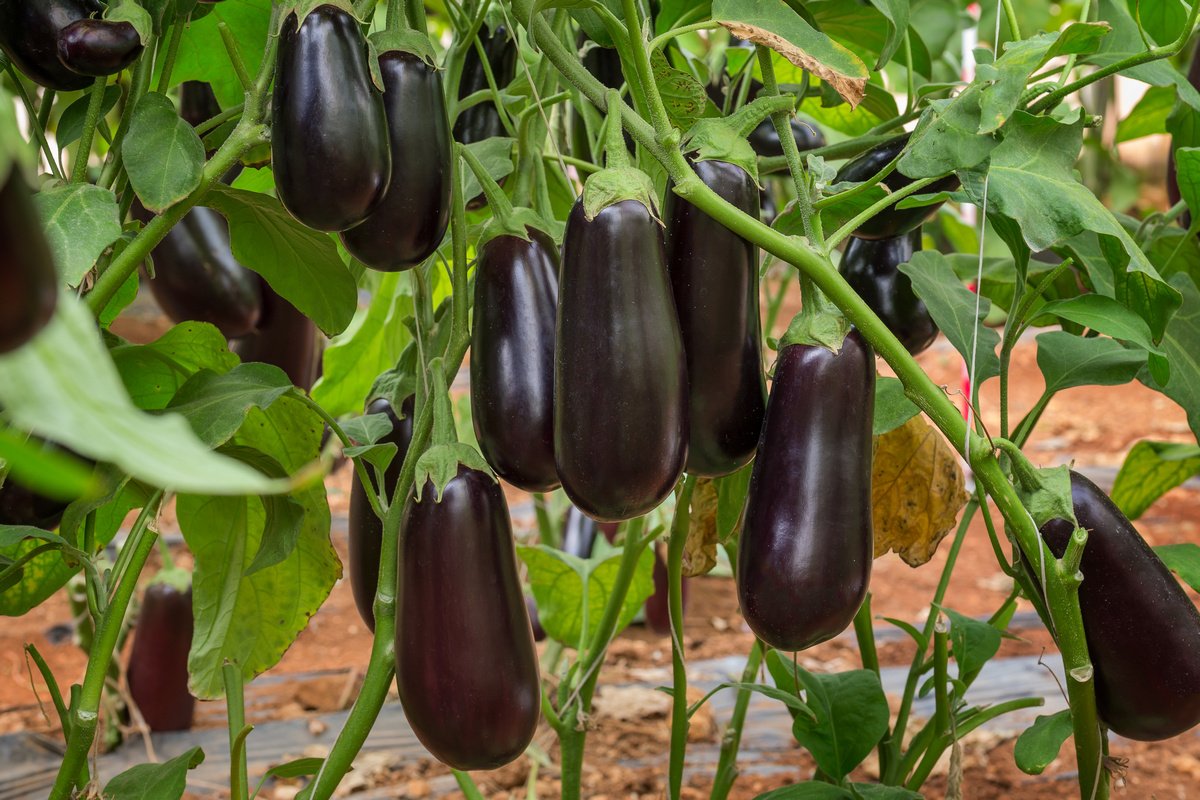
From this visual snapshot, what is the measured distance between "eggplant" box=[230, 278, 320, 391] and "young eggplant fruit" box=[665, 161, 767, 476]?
2.00ft

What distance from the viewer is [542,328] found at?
606 millimetres

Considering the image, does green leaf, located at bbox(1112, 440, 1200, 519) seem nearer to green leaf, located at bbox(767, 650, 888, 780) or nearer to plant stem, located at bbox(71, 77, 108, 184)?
green leaf, located at bbox(767, 650, 888, 780)

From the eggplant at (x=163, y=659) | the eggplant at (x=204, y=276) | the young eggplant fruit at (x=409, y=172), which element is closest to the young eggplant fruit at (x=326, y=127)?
the young eggplant fruit at (x=409, y=172)

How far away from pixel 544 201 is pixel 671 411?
237 mm

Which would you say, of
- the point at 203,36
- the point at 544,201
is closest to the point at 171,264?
the point at 203,36

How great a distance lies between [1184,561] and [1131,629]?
0.16m

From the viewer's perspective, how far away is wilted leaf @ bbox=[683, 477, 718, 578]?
0.85 metres

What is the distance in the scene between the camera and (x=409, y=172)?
1.85 ft

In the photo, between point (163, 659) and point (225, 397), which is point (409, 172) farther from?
point (163, 659)

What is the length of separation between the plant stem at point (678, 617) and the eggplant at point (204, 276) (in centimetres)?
44

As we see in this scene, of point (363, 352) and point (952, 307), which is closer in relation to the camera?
point (952, 307)

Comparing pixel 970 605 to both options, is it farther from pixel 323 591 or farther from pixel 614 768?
pixel 323 591

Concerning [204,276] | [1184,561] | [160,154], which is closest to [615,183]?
[160,154]

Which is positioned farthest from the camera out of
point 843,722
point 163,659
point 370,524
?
point 163,659
